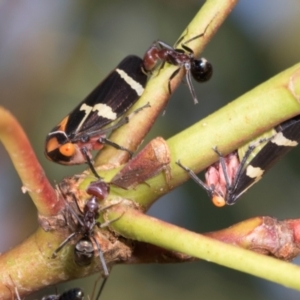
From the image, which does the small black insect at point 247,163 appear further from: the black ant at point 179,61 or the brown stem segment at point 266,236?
the black ant at point 179,61

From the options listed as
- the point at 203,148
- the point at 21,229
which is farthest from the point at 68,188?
the point at 21,229

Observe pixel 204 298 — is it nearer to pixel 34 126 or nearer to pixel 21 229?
pixel 21 229

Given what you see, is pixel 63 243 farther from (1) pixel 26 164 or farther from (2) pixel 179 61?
(2) pixel 179 61

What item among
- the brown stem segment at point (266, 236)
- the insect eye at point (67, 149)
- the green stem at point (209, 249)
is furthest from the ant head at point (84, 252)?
the insect eye at point (67, 149)

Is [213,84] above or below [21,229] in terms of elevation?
above

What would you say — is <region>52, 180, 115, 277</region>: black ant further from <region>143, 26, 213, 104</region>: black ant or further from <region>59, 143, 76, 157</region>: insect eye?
<region>59, 143, 76, 157</region>: insect eye

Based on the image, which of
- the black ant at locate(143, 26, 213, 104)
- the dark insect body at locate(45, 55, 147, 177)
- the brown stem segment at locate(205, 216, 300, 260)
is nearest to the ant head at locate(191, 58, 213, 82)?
the black ant at locate(143, 26, 213, 104)
